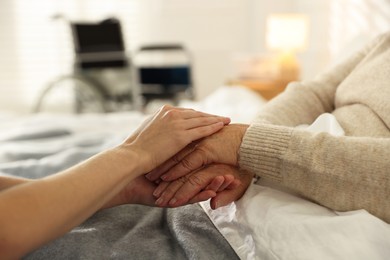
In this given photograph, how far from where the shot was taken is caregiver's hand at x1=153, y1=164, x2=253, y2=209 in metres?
0.82

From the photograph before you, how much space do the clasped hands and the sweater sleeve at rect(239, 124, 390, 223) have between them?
0.23ft

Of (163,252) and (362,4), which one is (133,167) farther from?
(362,4)

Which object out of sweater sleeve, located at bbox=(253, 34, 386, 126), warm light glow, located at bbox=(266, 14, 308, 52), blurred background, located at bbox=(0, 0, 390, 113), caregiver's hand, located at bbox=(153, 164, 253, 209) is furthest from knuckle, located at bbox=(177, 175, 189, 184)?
blurred background, located at bbox=(0, 0, 390, 113)

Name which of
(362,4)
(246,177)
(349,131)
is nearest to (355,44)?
(362,4)

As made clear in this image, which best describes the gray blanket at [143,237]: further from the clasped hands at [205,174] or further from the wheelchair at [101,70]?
the wheelchair at [101,70]

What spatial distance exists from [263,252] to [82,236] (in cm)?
31

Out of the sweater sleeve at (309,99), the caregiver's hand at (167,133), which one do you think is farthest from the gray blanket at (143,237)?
the sweater sleeve at (309,99)

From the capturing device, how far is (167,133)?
2.79ft

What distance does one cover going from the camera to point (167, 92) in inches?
141

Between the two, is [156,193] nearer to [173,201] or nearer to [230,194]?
[173,201]

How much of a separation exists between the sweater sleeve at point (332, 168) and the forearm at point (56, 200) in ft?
0.89

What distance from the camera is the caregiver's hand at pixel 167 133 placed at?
2.67 feet

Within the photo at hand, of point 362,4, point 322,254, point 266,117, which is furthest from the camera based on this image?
point 362,4

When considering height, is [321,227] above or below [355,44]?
below
